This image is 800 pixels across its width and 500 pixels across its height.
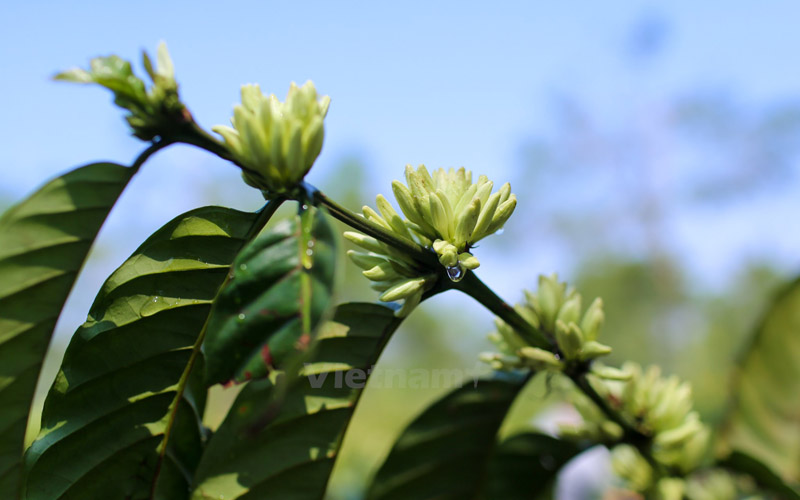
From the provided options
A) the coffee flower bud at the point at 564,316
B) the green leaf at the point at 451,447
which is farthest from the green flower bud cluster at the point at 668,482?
the coffee flower bud at the point at 564,316

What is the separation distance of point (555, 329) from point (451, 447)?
1.14 ft

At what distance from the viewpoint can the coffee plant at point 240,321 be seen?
2.14 ft

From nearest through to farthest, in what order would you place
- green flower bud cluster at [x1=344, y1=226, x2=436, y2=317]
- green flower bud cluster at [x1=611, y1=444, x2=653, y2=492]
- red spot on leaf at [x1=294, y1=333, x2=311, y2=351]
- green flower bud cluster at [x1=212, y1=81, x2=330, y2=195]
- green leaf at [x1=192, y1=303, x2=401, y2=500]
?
1. red spot on leaf at [x1=294, y1=333, x2=311, y2=351]
2. green flower bud cluster at [x1=212, y1=81, x2=330, y2=195]
3. green flower bud cluster at [x1=344, y1=226, x2=436, y2=317]
4. green leaf at [x1=192, y1=303, x2=401, y2=500]
5. green flower bud cluster at [x1=611, y1=444, x2=653, y2=492]

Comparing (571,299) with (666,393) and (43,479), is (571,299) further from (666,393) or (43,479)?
(43,479)

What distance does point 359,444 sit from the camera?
4773 millimetres

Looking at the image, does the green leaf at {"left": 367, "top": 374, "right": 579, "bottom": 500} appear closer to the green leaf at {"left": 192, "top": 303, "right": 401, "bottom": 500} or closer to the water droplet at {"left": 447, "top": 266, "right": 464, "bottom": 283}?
the green leaf at {"left": 192, "top": 303, "right": 401, "bottom": 500}

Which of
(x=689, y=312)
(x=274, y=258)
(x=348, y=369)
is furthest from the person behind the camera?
(x=689, y=312)

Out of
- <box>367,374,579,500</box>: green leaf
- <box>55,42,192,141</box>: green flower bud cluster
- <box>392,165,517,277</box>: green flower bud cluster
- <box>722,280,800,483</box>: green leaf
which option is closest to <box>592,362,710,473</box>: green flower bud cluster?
<box>367,374,579,500</box>: green leaf

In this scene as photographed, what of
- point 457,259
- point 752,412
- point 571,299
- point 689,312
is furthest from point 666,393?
point 689,312

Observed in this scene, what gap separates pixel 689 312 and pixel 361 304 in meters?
A: 22.0

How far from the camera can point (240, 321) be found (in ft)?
2.05

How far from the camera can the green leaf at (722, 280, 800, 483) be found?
1.53 metres

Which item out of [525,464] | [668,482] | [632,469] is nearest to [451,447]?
[525,464]

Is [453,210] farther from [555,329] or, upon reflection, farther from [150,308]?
[150,308]
